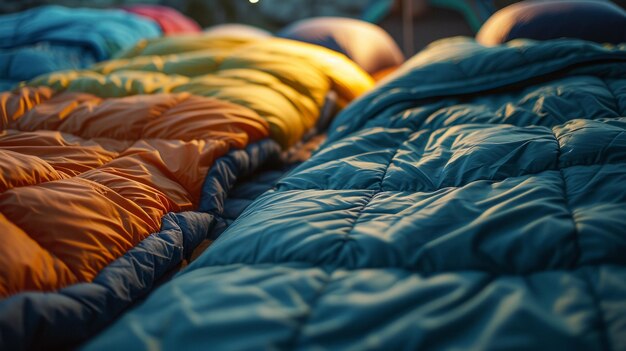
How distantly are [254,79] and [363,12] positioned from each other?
5.45 ft

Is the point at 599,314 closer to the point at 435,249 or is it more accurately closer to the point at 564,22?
the point at 435,249

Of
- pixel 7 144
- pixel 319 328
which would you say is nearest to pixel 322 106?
pixel 7 144

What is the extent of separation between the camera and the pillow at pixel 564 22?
1.75 metres

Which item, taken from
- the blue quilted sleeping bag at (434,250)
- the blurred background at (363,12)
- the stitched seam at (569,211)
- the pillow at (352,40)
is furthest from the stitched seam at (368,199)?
the blurred background at (363,12)

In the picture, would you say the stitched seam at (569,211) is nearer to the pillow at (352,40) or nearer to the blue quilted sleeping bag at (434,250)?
the blue quilted sleeping bag at (434,250)

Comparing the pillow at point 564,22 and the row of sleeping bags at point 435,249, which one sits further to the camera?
the pillow at point 564,22

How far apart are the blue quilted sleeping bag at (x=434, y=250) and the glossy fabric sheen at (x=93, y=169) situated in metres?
0.16

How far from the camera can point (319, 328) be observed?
54 cm

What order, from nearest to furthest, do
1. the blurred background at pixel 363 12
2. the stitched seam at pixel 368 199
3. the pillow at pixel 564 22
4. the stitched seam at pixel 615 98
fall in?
the stitched seam at pixel 368 199, the stitched seam at pixel 615 98, the pillow at pixel 564 22, the blurred background at pixel 363 12

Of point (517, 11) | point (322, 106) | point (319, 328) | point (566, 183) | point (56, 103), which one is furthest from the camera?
point (517, 11)

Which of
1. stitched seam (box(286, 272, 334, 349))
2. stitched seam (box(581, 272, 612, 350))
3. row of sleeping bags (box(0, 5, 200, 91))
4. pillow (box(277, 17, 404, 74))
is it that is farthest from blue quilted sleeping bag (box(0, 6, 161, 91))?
stitched seam (box(581, 272, 612, 350))

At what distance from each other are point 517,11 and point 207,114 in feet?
4.32

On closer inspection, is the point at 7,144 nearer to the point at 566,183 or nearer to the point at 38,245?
the point at 38,245

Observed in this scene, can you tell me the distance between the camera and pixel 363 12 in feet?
9.94
